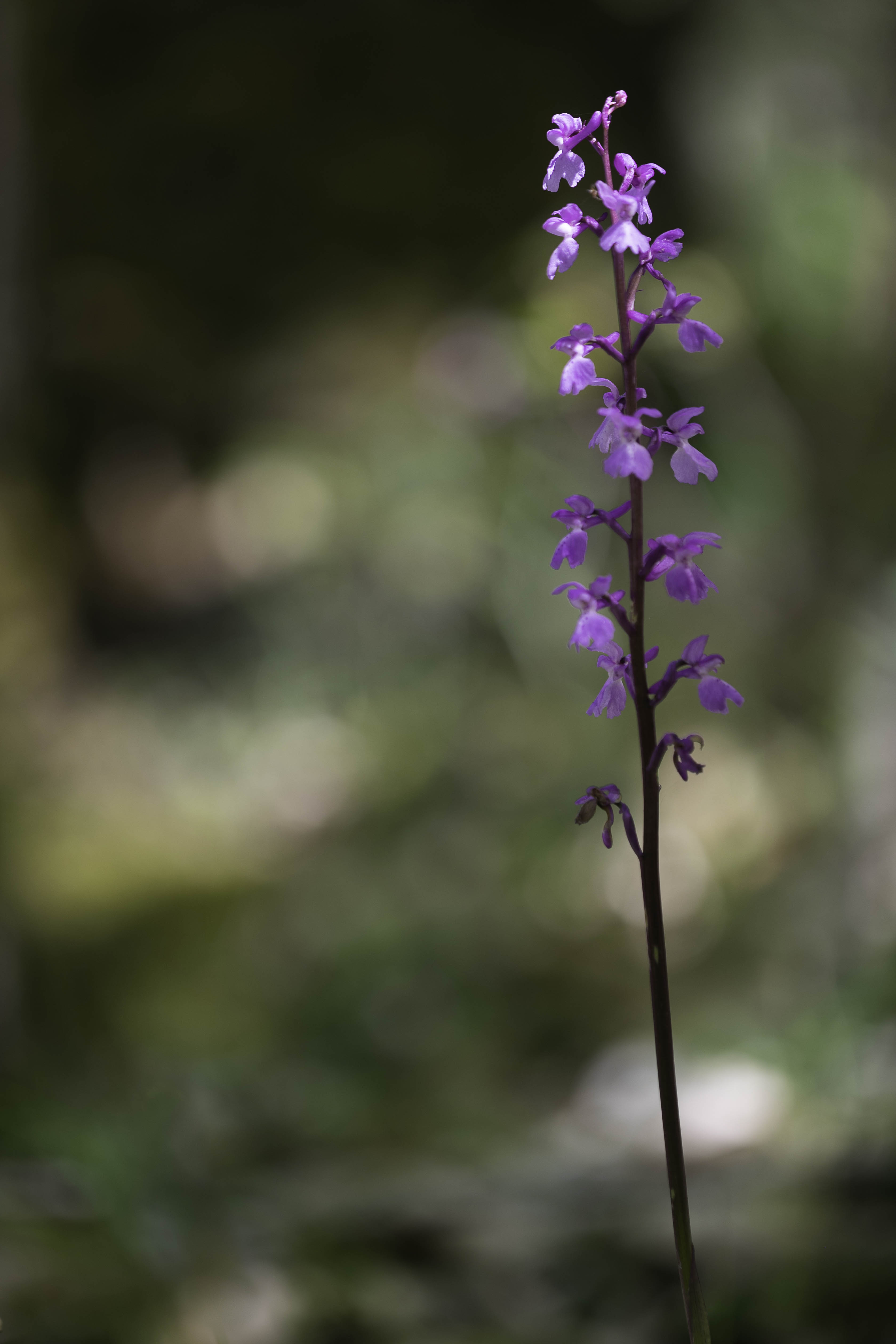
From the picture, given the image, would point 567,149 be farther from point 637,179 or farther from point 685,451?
point 685,451

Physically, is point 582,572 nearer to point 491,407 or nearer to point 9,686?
point 491,407

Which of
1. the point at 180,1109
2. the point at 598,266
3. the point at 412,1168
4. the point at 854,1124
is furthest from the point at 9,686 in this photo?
the point at 854,1124

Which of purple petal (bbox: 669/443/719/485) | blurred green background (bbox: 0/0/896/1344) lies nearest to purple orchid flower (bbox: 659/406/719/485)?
purple petal (bbox: 669/443/719/485)

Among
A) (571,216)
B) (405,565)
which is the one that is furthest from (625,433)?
(405,565)

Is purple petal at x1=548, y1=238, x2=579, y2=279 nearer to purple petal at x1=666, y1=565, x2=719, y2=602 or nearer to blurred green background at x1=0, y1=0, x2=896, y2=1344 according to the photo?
purple petal at x1=666, y1=565, x2=719, y2=602

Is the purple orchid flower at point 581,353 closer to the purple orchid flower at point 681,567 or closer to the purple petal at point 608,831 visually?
the purple orchid flower at point 681,567

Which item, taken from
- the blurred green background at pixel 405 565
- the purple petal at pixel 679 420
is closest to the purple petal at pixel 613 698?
the purple petal at pixel 679 420
